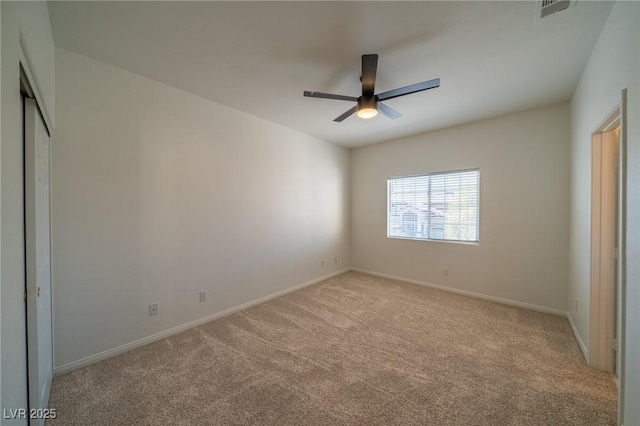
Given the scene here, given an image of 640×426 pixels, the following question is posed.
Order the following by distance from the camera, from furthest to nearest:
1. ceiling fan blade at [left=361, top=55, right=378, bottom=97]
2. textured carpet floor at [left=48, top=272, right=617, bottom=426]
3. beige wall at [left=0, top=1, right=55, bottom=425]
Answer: ceiling fan blade at [left=361, top=55, right=378, bottom=97] → textured carpet floor at [left=48, top=272, right=617, bottom=426] → beige wall at [left=0, top=1, right=55, bottom=425]

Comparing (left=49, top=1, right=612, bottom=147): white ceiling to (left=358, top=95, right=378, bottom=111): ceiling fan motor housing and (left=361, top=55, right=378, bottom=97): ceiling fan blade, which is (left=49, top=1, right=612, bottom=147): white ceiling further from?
(left=358, top=95, right=378, bottom=111): ceiling fan motor housing

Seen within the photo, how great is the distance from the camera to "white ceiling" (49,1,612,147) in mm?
1647

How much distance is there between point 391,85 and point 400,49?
1.88 feet

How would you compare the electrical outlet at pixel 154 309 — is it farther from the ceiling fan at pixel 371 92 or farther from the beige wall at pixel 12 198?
the ceiling fan at pixel 371 92

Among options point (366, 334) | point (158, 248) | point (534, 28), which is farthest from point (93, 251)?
point (534, 28)

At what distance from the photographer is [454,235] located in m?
3.98

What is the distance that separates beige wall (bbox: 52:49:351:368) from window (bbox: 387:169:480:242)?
6.95 feet

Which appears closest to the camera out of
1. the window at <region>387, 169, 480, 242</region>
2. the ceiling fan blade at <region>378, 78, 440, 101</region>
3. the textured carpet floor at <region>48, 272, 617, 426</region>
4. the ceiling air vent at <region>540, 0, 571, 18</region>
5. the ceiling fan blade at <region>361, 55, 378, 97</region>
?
the ceiling air vent at <region>540, 0, 571, 18</region>

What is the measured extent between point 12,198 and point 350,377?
90.8 inches

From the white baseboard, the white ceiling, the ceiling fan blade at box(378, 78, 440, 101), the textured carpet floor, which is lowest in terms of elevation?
the textured carpet floor

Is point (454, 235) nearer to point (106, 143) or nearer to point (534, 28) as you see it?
point (534, 28)

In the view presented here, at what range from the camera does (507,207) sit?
11.3 feet

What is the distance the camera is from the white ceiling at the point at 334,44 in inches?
64.9

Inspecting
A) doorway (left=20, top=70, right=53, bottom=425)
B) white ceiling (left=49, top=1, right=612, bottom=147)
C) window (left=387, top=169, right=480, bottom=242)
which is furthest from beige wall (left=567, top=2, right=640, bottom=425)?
doorway (left=20, top=70, right=53, bottom=425)
